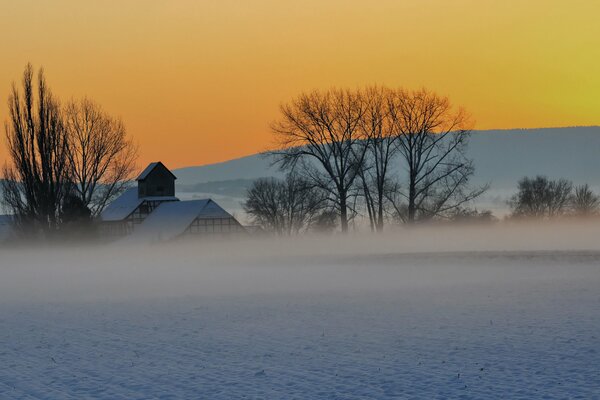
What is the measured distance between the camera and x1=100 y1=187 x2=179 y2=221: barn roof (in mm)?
93875

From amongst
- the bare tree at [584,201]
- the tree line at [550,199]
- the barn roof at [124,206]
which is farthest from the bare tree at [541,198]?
the barn roof at [124,206]

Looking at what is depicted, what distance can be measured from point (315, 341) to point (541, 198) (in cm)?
10101

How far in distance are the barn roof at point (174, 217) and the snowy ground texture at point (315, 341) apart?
54.9 meters

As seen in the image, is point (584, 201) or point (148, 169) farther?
point (584, 201)

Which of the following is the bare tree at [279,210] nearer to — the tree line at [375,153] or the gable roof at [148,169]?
the gable roof at [148,169]

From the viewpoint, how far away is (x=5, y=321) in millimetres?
21000

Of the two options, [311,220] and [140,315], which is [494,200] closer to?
[311,220]

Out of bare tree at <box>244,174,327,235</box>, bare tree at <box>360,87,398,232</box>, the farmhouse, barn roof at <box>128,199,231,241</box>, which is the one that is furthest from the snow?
bare tree at <box>360,87,398,232</box>

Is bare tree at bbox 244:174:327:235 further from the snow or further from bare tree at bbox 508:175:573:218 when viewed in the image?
bare tree at bbox 508:175:573:218

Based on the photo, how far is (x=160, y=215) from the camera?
89.2 meters

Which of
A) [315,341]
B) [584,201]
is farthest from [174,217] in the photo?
[315,341]

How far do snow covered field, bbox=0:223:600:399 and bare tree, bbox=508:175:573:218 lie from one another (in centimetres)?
7789

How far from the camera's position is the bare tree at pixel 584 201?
113 m

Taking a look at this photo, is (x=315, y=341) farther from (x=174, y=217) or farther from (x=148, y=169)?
(x=148, y=169)
